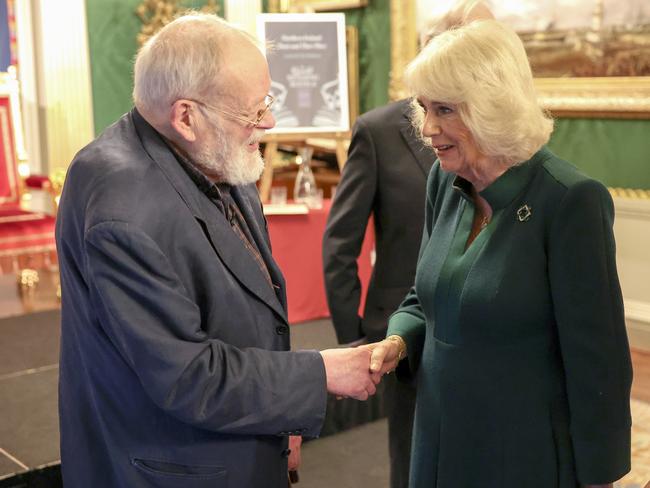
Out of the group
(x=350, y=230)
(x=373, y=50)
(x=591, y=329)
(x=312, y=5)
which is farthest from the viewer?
(x=312, y=5)

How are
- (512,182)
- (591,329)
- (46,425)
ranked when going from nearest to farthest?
(591,329) → (512,182) → (46,425)

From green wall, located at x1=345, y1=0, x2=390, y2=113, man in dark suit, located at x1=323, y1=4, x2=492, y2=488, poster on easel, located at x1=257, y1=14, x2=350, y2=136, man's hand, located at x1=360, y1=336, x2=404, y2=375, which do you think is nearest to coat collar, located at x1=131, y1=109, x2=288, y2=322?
man's hand, located at x1=360, y1=336, x2=404, y2=375

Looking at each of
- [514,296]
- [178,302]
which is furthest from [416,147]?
[178,302]

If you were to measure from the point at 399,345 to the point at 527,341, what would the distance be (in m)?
0.36

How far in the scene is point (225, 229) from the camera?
176 cm

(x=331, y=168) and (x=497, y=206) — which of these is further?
(x=331, y=168)

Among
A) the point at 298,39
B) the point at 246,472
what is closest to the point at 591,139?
the point at 298,39

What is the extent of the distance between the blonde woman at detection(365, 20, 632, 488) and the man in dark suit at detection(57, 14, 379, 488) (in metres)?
0.25

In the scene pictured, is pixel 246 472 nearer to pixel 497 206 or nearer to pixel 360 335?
pixel 497 206

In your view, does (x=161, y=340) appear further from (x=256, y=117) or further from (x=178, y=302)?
(x=256, y=117)

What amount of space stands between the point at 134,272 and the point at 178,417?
0.28 metres

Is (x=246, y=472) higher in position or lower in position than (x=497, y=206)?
lower

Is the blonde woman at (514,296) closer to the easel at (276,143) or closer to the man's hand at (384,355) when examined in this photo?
the man's hand at (384,355)

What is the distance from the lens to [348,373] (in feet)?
6.06
